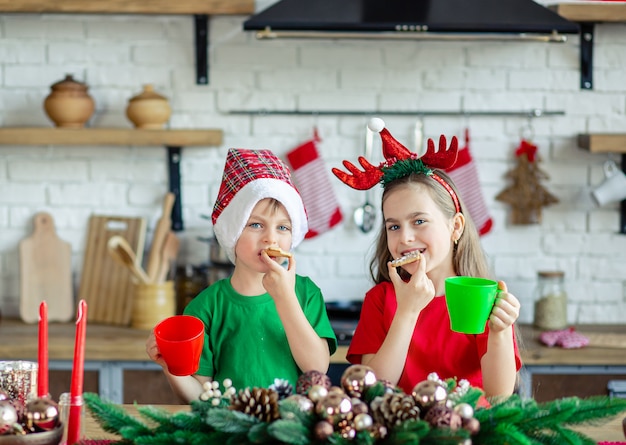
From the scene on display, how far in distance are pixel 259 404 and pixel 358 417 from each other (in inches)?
5.8

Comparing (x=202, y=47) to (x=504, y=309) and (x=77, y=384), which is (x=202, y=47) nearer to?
(x=504, y=309)

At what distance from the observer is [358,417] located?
1.21m

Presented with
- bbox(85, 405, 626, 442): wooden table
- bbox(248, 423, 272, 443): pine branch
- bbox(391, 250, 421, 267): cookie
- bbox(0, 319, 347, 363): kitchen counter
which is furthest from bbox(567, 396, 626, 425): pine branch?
bbox(0, 319, 347, 363): kitchen counter

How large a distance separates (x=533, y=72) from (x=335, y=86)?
2.56 feet

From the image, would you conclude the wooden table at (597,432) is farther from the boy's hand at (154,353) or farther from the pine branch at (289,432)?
the pine branch at (289,432)

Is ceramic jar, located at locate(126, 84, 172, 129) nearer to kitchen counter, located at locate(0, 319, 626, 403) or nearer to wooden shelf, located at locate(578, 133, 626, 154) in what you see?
kitchen counter, located at locate(0, 319, 626, 403)

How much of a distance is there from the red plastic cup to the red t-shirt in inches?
20.8

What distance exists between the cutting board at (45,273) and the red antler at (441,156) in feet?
6.23

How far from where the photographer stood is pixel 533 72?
3439 millimetres

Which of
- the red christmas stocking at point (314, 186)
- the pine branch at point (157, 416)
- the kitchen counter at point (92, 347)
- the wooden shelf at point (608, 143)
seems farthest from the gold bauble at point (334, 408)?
the wooden shelf at point (608, 143)

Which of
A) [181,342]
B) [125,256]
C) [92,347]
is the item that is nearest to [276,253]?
[181,342]

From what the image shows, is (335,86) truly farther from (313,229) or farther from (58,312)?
(58,312)

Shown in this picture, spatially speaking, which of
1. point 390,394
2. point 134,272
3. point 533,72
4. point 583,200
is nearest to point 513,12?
point 533,72

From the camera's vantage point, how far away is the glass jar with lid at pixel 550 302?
3250mm
